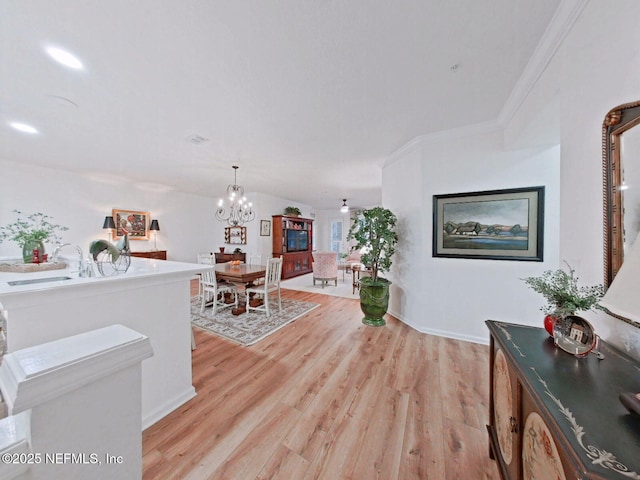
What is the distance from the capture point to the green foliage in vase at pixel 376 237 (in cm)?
321

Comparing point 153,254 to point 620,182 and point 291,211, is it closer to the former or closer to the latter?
point 291,211

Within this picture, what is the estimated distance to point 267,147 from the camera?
3188 mm

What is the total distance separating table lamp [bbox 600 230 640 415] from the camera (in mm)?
608

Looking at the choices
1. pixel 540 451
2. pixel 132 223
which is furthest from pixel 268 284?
pixel 132 223

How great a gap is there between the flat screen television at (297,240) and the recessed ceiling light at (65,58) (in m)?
5.34

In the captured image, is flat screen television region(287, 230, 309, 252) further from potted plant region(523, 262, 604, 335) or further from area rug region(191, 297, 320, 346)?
potted plant region(523, 262, 604, 335)

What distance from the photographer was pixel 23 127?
2.63m

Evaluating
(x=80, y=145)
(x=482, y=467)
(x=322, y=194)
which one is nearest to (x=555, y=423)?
(x=482, y=467)

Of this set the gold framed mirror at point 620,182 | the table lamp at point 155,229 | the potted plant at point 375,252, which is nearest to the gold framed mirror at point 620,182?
the gold framed mirror at point 620,182

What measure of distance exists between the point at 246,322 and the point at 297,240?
13.4 feet

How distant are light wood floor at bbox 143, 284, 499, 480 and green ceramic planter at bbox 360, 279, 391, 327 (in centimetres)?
57

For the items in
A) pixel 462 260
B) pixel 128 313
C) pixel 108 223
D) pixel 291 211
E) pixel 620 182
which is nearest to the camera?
pixel 620 182

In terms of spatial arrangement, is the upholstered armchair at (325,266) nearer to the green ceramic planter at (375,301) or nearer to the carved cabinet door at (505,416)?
the green ceramic planter at (375,301)

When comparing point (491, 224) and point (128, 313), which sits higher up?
point (491, 224)
